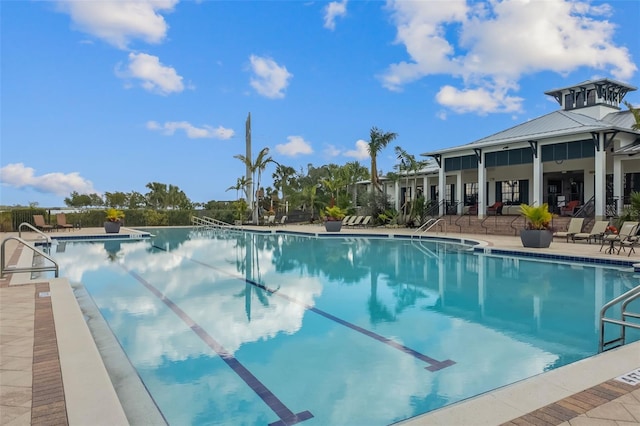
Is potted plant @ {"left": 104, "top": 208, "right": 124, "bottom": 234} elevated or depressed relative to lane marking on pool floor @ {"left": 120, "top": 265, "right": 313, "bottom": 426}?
elevated

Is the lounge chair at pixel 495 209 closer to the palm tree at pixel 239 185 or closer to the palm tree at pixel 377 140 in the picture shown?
the palm tree at pixel 377 140

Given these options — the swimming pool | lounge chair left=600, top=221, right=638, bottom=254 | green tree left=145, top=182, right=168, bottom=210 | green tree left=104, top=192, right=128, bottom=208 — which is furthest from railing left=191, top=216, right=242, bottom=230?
green tree left=104, top=192, right=128, bottom=208

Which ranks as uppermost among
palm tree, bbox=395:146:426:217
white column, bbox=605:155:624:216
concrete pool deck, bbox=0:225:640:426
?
palm tree, bbox=395:146:426:217

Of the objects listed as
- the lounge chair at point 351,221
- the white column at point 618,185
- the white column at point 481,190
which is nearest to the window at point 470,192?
the white column at point 481,190

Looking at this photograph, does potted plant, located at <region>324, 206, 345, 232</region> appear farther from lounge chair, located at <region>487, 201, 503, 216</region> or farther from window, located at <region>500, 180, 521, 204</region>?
window, located at <region>500, 180, 521, 204</region>

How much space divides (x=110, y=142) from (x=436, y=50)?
2074 cm

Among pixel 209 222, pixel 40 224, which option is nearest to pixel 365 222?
pixel 209 222

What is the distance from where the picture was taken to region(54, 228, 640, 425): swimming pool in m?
3.60

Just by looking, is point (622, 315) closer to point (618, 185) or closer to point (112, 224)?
point (618, 185)

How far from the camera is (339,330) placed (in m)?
5.53

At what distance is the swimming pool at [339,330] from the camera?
3598 millimetres

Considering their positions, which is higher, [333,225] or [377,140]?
[377,140]

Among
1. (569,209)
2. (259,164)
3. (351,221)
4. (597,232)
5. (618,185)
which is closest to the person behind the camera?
(597,232)

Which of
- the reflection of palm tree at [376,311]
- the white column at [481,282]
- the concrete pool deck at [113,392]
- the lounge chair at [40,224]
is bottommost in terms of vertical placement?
the reflection of palm tree at [376,311]
